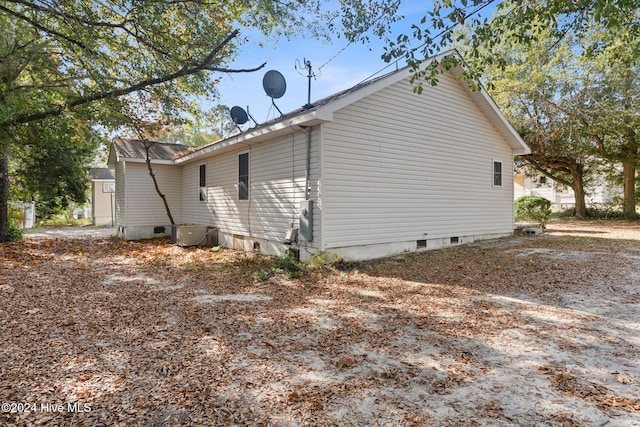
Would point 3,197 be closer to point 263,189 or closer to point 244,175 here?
point 244,175

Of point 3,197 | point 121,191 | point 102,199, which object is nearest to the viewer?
point 3,197

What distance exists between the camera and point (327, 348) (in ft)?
11.3

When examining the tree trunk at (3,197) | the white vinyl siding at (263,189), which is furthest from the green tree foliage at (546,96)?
the tree trunk at (3,197)

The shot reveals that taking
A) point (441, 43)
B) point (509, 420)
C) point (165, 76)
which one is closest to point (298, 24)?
point (165, 76)

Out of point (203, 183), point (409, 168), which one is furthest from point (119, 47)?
point (409, 168)

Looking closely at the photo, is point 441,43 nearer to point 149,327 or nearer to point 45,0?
point 149,327

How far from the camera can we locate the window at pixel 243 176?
9.74 metres

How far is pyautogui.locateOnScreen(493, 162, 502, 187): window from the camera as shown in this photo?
11.4 meters

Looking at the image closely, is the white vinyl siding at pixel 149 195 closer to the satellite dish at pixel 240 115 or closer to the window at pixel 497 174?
the satellite dish at pixel 240 115

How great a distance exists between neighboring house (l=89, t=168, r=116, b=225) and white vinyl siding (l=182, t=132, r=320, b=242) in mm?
15540

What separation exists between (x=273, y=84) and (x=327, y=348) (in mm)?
7329

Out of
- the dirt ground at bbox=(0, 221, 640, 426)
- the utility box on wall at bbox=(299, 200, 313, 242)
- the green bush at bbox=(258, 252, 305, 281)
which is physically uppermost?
the utility box on wall at bbox=(299, 200, 313, 242)

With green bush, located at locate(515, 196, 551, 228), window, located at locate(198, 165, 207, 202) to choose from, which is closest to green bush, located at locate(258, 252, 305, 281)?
window, located at locate(198, 165, 207, 202)

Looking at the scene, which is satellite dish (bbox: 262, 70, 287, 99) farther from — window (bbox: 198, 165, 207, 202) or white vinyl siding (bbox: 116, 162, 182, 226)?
white vinyl siding (bbox: 116, 162, 182, 226)
